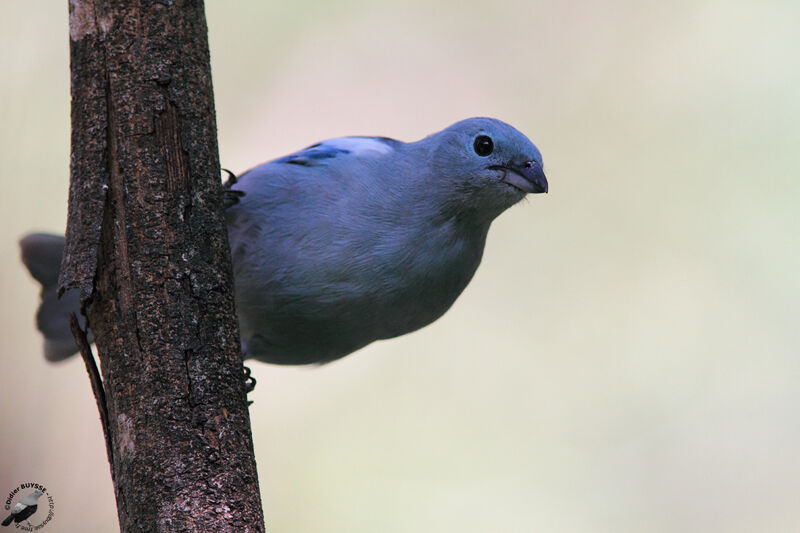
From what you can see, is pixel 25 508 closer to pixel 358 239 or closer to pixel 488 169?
pixel 358 239

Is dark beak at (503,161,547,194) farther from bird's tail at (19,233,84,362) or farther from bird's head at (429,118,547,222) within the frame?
bird's tail at (19,233,84,362)

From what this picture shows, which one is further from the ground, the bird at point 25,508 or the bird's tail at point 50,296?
the bird's tail at point 50,296

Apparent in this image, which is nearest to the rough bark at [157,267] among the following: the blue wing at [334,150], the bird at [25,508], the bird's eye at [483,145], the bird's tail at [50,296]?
the bird at [25,508]

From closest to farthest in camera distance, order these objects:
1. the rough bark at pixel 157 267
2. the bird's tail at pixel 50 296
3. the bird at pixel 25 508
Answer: the rough bark at pixel 157 267, the bird at pixel 25 508, the bird's tail at pixel 50 296

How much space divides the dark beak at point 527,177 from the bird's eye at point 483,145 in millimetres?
114

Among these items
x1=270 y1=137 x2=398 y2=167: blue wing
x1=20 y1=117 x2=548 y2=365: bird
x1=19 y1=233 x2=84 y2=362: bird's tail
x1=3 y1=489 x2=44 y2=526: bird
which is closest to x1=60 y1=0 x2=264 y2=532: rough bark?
x1=3 y1=489 x2=44 y2=526: bird

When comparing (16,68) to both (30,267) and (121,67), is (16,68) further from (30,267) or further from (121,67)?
(121,67)

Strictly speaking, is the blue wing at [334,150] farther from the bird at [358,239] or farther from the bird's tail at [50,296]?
the bird's tail at [50,296]

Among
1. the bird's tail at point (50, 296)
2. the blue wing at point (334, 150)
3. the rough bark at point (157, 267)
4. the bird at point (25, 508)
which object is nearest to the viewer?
the rough bark at point (157, 267)

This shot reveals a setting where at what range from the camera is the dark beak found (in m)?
3.56

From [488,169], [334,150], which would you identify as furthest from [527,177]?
[334,150]

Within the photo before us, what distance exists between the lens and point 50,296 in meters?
3.75

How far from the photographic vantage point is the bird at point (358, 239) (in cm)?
354

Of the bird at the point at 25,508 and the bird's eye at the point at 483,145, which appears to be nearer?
the bird at the point at 25,508
